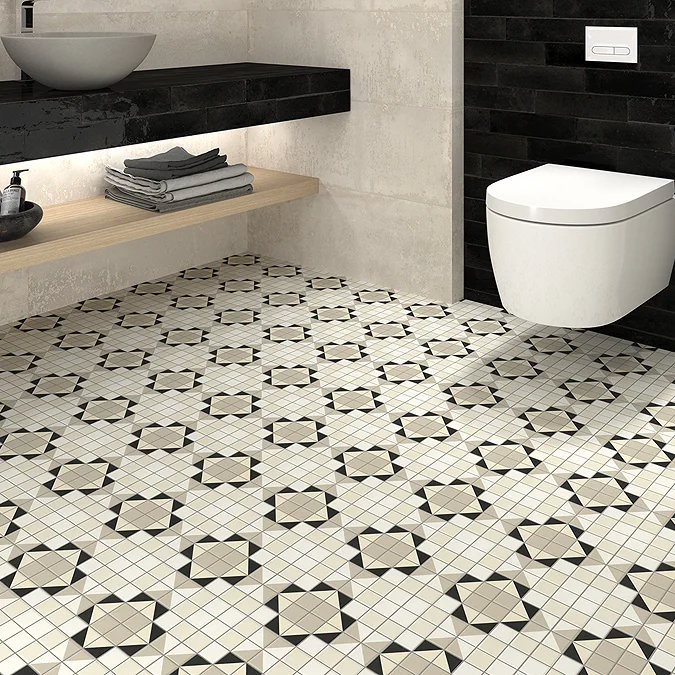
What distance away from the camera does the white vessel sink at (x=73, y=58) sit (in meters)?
2.56

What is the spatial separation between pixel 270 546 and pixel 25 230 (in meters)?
1.32

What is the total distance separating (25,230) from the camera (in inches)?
107

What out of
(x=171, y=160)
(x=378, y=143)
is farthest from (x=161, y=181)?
(x=378, y=143)

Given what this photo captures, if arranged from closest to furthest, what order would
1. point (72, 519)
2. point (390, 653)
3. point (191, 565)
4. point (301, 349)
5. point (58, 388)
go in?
1. point (390, 653)
2. point (191, 565)
3. point (72, 519)
4. point (58, 388)
5. point (301, 349)

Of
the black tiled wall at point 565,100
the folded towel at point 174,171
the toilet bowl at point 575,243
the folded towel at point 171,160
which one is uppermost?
the black tiled wall at point 565,100

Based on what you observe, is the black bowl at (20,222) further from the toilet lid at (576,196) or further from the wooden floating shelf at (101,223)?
the toilet lid at (576,196)

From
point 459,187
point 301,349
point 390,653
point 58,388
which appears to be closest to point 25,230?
point 58,388

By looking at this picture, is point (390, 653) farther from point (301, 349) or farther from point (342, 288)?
point (342, 288)

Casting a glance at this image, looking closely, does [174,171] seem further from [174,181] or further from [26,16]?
[26,16]

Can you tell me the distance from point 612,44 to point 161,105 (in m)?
1.37

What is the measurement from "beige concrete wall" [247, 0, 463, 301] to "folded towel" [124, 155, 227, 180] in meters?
0.48

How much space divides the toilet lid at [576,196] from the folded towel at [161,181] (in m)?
1.09

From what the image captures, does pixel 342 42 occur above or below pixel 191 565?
above

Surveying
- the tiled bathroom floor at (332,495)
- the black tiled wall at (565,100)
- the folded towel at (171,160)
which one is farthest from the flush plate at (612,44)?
the folded towel at (171,160)
